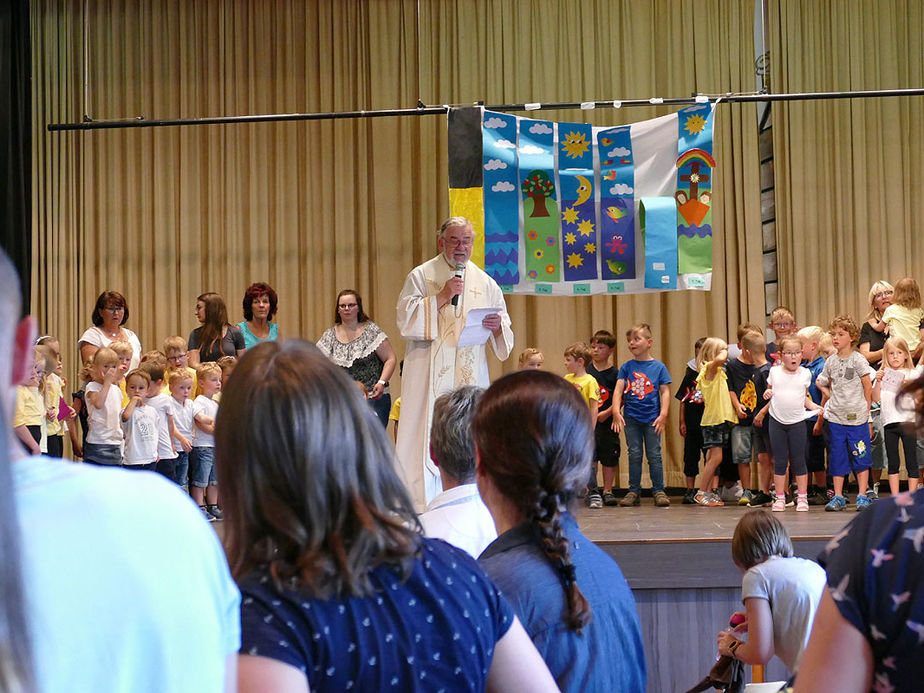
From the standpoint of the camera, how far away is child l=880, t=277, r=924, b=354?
24.5ft

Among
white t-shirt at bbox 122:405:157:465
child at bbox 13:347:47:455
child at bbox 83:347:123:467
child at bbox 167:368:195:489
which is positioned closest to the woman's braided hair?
child at bbox 13:347:47:455

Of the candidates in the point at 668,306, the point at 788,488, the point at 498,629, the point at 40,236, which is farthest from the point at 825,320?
the point at 498,629

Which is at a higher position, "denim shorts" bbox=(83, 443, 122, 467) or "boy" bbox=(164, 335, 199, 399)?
"boy" bbox=(164, 335, 199, 399)

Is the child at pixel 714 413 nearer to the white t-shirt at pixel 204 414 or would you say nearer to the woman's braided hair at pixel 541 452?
the white t-shirt at pixel 204 414

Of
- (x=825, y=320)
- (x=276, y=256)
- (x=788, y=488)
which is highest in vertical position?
(x=276, y=256)

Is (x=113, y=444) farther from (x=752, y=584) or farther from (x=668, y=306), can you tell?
(x=668, y=306)

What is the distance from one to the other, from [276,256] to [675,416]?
4.02 m

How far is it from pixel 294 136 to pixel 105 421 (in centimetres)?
427

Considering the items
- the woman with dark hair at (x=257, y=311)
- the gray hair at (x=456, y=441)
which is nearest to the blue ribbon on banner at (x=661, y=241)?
the woman with dark hair at (x=257, y=311)

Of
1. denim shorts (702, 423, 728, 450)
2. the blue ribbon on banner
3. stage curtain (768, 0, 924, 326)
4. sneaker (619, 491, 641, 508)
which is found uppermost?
stage curtain (768, 0, 924, 326)

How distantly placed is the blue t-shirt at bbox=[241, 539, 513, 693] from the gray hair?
1173 millimetres

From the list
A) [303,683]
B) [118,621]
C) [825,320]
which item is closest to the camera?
[118,621]

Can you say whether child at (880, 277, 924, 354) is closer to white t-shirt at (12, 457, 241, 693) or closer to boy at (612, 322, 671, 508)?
boy at (612, 322, 671, 508)

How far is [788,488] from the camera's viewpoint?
7.69 metres
